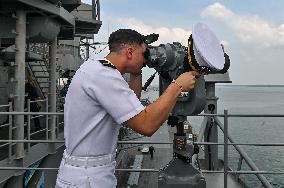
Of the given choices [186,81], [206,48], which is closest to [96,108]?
[186,81]

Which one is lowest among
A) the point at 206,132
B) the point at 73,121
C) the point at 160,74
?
the point at 206,132

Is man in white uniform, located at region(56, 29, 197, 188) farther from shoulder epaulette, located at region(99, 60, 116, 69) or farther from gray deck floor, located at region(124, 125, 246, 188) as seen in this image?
gray deck floor, located at region(124, 125, 246, 188)

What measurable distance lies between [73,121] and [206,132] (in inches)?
153

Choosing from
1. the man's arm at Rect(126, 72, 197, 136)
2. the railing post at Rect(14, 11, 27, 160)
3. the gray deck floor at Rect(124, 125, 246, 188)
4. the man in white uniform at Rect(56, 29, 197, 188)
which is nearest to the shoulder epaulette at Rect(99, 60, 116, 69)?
the man in white uniform at Rect(56, 29, 197, 188)

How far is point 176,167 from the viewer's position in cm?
257

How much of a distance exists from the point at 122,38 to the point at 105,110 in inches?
16.6

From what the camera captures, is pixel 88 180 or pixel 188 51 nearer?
pixel 88 180

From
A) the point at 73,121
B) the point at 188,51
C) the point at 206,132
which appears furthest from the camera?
the point at 206,132

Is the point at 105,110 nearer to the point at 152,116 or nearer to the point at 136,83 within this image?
the point at 152,116

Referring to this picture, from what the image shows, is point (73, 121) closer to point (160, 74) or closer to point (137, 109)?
point (137, 109)

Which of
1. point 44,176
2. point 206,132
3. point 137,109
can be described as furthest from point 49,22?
point 137,109

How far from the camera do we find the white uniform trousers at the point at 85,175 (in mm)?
2049

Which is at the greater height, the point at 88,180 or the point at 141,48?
the point at 141,48

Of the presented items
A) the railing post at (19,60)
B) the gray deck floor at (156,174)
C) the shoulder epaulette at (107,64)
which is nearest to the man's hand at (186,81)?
the shoulder epaulette at (107,64)
